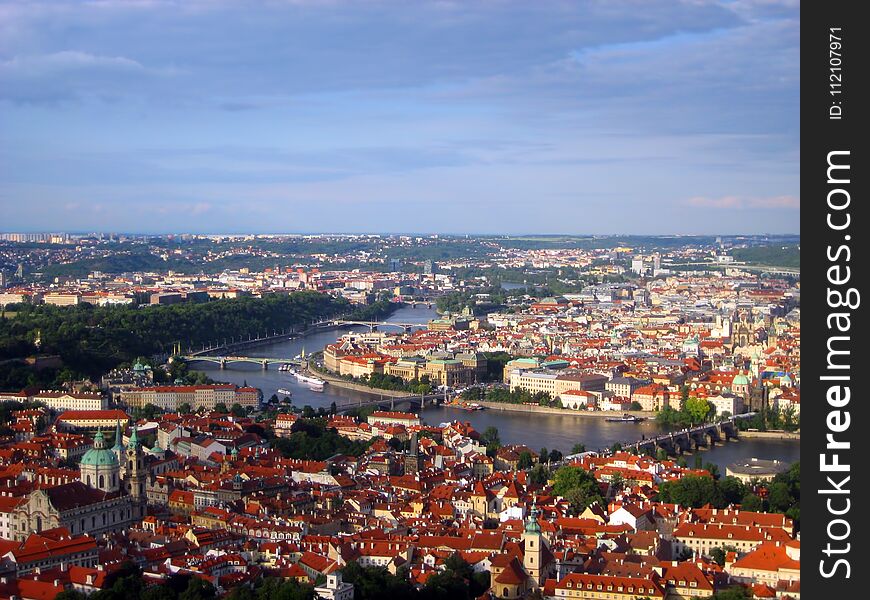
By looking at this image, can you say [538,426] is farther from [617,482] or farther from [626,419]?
[617,482]

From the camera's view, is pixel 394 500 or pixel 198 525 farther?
pixel 394 500

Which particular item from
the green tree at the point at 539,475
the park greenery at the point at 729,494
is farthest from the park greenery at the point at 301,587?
the green tree at the point at 539,475

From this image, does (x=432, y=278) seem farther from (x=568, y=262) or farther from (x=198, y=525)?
(x=198, y=525)

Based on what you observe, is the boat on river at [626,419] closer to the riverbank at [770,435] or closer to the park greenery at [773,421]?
the park greenery at [773,421]

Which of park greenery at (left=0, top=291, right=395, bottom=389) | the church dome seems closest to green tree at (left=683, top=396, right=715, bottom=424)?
park greenery at (left=0, top=291, right=395, bottom=389)

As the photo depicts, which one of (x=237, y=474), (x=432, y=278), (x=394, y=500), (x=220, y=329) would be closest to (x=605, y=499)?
(x=394, y=500)

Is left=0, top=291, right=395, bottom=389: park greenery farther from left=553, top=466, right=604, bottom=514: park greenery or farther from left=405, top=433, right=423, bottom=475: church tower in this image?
left=553, top=466, right=604, bottom=514: park greenery
